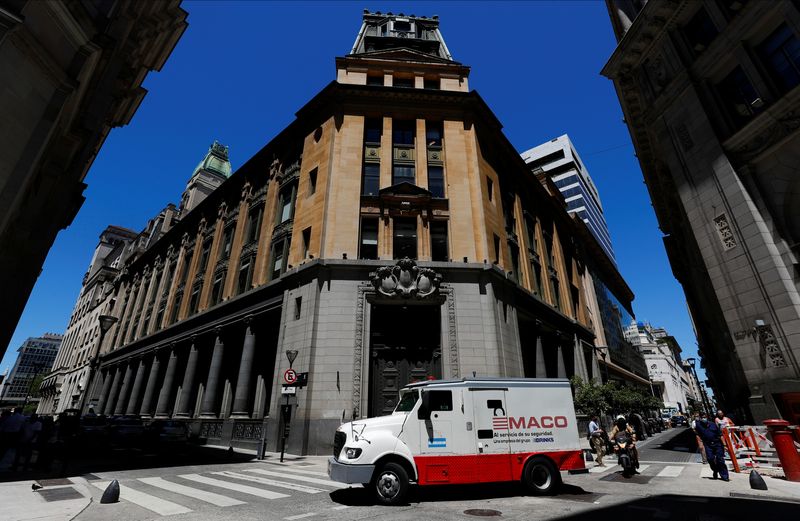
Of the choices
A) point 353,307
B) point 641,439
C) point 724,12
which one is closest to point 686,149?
point 724,12

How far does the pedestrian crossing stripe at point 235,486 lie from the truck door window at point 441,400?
4438 mm

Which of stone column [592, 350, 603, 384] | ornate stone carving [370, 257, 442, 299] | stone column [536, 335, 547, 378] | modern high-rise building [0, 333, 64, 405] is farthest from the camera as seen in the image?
modern high-rise building [0, 333, 64, 405]

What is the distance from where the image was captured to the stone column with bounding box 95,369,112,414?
47.3 metres

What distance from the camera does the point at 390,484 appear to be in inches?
317

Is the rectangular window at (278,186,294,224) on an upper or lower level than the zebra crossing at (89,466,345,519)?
upper

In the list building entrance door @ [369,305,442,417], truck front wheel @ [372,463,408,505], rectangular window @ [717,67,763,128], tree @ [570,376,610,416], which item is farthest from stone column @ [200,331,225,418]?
rectangular window @ [717,67,763,128]

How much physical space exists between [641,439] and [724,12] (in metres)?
29.8

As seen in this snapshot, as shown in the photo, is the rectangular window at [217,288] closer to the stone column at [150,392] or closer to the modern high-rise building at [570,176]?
the stone column at [150,392]

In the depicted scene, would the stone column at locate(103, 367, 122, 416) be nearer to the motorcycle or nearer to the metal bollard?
→ the motorcycle

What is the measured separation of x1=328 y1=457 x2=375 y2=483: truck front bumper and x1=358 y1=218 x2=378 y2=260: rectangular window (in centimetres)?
1492

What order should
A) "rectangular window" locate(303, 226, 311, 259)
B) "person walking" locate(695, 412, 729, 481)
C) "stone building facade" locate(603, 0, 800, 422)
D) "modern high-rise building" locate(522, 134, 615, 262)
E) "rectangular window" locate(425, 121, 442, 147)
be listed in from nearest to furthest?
"person walking" locate(695, 412, 729, 481) < "stone building facade" locate(603, 0, 800, 422) < "rectangular window" locate(303, 226, 311, 259) < "rectangular window" locate(425, 121, 442, 147) < "modern high-rise building" locate(522, 134, 615, 262)

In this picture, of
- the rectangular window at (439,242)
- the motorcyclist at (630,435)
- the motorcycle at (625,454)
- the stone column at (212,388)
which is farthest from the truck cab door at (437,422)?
the stone column at (212,388)

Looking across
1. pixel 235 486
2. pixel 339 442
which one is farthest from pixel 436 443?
pixel 235 486

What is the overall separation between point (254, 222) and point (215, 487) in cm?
2425
